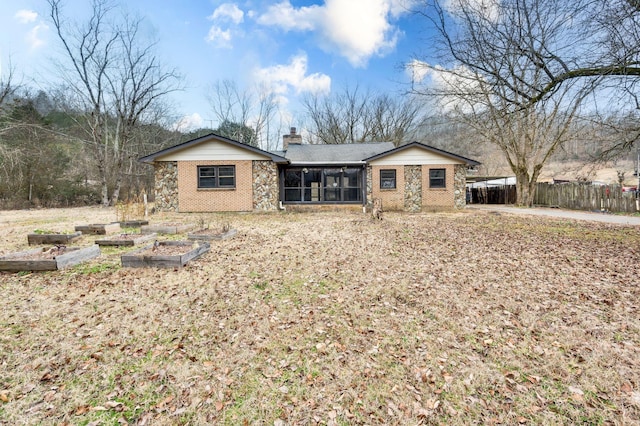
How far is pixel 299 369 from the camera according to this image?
2701 millimetres

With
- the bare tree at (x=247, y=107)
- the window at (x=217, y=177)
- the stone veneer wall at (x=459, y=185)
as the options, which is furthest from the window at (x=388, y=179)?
the bare tree at (x=247, y=107)

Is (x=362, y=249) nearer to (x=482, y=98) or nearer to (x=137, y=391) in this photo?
(x=482, y=98)

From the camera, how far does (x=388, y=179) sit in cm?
1733

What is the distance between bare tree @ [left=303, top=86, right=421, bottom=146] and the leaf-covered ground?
2904 cm

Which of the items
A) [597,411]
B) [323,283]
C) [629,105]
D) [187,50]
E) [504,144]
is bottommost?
[597,411]

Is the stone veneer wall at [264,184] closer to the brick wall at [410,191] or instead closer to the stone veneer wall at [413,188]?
the brick wall at [410,191]

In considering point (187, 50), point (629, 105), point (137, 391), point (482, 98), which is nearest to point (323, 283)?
point (137, 391)

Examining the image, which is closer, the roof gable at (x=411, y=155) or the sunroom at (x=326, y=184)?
the roof gable at (x=411, y=155)

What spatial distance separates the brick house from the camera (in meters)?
15.7

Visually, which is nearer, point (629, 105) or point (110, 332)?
point (110, 332)

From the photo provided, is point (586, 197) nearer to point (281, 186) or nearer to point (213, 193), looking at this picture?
point (281, 186)

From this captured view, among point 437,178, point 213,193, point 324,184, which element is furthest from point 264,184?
point 437,178

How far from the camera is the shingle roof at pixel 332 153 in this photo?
17.4 meters

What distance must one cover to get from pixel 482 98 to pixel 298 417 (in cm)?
706
